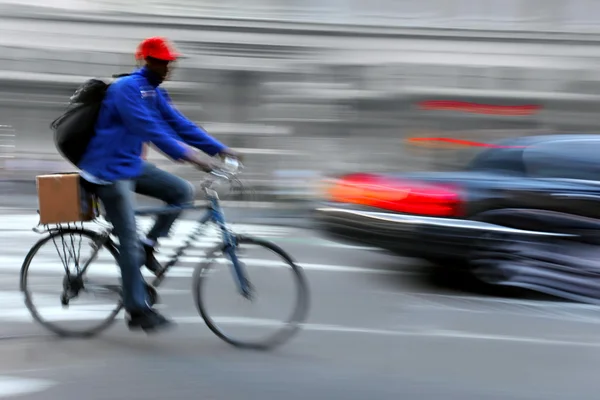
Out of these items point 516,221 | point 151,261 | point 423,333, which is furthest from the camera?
point 516,221

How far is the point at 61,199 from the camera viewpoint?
13.6ft

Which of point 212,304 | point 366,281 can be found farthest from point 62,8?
point 212,304

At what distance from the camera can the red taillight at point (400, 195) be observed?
572cm

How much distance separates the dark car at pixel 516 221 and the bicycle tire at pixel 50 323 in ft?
7.97

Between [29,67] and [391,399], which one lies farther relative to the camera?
[29,67]

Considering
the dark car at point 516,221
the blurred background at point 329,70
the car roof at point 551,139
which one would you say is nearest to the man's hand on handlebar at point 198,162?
the dark car at point 516,221

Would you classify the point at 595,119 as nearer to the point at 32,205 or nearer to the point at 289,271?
the point at 32,205

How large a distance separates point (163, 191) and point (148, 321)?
2.42 feet

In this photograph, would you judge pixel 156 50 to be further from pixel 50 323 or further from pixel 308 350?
pixel 308 350

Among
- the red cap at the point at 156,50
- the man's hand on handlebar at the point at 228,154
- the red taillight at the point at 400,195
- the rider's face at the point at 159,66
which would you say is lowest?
the red taillight at the point at 400,195

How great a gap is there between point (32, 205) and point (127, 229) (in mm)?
10170

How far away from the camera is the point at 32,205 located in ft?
44.3

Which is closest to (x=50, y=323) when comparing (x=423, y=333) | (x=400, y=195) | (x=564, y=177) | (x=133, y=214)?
(x=133, y=214)

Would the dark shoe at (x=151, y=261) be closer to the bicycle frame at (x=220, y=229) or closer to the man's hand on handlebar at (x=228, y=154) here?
the bicycle frame at (x=220, y=229)
